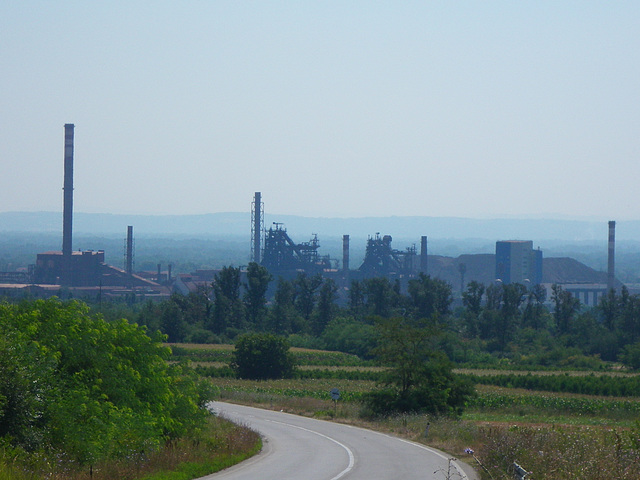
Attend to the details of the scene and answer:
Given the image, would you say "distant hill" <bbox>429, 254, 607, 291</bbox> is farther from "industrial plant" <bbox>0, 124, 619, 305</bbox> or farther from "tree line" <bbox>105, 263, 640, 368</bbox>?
"tree line" <bbox>105, 263, 640, 368</bbox>

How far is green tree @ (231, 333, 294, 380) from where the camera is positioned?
61.0m

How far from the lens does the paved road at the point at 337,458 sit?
1938 centimetres

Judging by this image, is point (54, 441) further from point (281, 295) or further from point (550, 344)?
point (281, 295)

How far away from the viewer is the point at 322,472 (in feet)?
65.4

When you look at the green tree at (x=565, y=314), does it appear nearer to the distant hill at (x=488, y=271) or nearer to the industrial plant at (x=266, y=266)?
the industrial plant at (x=266, y=266)

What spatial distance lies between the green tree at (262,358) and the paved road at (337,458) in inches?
1083

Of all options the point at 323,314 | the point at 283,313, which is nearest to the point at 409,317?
the point at 323,314

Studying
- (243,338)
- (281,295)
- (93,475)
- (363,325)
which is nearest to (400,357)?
(93,475)

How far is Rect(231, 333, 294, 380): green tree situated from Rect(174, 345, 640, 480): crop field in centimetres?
142

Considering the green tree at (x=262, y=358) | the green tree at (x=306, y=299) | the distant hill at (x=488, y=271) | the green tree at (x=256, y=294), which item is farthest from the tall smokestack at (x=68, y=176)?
the distant hill at (x=488, y=271)

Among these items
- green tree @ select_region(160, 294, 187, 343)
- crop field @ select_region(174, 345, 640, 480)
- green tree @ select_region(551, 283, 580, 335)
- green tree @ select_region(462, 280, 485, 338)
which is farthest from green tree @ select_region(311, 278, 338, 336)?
green tree @ select_region(551, 283, 580, 335)

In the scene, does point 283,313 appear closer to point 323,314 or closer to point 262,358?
point 323,314

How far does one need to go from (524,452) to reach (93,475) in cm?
841

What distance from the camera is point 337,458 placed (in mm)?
22766
